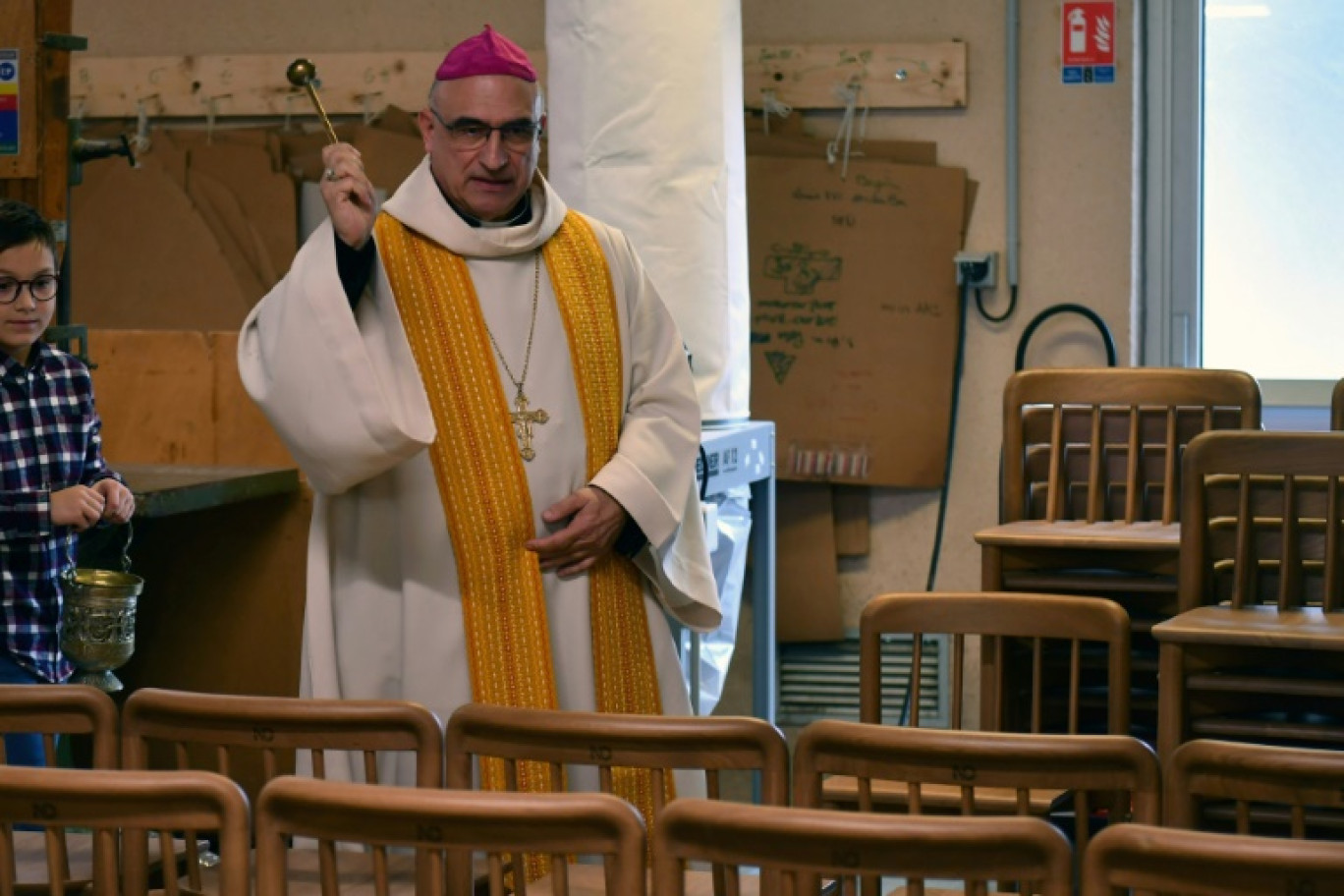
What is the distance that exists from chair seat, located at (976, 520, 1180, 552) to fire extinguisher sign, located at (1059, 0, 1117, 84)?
2.12 m

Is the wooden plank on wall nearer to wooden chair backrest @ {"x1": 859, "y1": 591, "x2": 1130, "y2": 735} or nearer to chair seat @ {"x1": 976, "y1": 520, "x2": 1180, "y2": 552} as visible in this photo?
chair seat @ {"x1": 976, "y1": 520, "x2": 1180, "y2": 552}

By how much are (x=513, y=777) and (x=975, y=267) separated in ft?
11.5

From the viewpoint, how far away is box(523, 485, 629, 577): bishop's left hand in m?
2.74

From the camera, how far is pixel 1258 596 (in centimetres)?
276

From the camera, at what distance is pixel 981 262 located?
519cm

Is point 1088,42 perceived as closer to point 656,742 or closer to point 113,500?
point 113,500

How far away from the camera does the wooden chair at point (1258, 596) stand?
8.45ft

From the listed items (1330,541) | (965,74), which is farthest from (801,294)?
(1330,541)

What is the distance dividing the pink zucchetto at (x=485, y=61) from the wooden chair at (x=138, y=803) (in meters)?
1.38

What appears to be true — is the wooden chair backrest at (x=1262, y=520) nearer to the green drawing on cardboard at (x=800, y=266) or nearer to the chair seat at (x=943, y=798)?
the chair seat at (x=943, y=798)

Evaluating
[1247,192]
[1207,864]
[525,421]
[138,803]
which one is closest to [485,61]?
[525,421]

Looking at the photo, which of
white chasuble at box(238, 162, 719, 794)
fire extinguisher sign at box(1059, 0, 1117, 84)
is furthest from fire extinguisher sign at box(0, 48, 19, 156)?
fire extinguisher sign at box(1059, 0, 1117, 84)

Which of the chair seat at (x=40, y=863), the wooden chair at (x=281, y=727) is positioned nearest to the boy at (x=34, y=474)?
the chair seat at (x=40, y=863)

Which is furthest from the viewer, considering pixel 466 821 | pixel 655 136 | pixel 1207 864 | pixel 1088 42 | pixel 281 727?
pixel 1088 42
